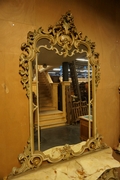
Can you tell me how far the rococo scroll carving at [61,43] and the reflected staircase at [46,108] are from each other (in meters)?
0.15

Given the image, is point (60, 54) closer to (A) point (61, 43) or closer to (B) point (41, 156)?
(A) point (61, 43)

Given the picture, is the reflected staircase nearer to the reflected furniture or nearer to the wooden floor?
the wooden floor

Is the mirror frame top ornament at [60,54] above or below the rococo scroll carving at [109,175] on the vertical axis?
above

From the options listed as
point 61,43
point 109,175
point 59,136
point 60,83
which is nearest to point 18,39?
point 61,43

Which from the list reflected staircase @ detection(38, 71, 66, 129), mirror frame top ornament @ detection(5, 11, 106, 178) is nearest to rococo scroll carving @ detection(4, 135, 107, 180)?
mirror frame top ornament @ detection(5, 11, 106, 178)

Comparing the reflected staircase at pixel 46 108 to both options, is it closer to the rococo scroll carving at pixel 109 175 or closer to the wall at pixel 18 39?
the wall at pixel 18 39

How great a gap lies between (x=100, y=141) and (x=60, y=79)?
76 cm

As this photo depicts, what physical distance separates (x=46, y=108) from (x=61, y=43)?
0.57 m

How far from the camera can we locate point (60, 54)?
3.60 ft

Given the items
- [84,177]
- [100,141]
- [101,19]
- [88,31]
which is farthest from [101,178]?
[101,19]

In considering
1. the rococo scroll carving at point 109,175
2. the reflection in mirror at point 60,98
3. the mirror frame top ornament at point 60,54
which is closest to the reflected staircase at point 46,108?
the reflection in mirror at point 60,98

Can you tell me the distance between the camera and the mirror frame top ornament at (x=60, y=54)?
3.15 feet

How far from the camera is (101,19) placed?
1314 mm

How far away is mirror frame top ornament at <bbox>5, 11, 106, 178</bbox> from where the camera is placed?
96cm
